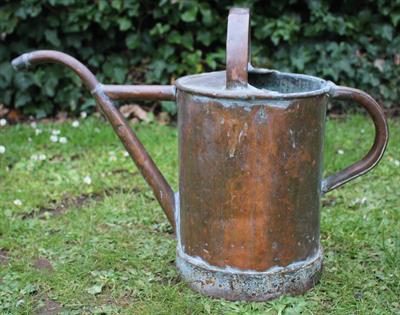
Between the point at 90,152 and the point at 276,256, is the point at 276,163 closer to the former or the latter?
the point at 276,256

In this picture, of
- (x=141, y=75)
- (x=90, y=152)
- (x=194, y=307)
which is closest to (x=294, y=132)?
(x=194, y=307)

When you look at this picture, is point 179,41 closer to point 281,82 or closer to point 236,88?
point 281,82

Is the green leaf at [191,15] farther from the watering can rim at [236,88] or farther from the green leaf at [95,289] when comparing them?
the green leaf at [95,289]

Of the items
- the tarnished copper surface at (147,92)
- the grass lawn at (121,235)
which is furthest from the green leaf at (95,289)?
the tarnished copper surface at (147,92)

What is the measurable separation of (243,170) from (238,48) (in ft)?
1.33

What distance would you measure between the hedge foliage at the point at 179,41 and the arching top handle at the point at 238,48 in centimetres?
242

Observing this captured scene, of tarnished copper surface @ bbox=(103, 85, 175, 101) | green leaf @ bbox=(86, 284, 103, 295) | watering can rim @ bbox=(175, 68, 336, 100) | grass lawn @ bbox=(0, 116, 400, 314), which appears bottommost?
green leaf @ bbox=(86, 284, 103, 295)

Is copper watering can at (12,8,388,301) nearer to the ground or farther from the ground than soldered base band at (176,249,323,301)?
farther from the ground

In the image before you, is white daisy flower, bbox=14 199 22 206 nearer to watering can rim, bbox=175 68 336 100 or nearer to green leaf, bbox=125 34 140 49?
watering can rim, bbox=175 68 336 100

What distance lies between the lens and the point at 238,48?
2117 mm

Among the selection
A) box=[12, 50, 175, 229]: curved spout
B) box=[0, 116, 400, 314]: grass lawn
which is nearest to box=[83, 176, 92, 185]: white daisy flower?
box=[0, 116, 400, 314]: grass lawn

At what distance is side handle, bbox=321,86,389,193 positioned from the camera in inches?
91.7

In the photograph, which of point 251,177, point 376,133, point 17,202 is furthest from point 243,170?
point 17,202

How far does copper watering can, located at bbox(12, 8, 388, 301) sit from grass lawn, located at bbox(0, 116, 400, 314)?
0.39 ft
